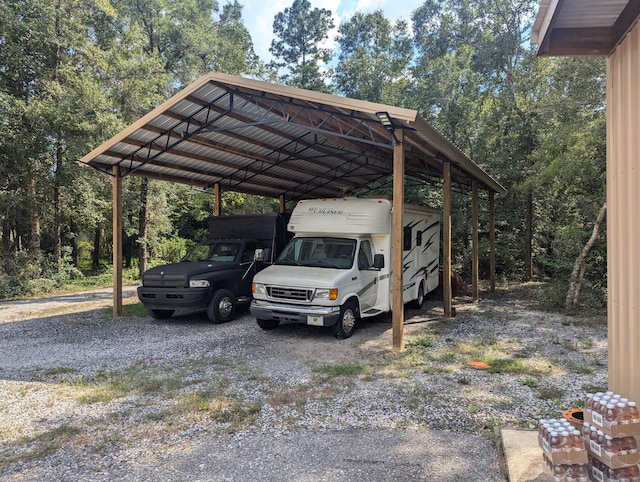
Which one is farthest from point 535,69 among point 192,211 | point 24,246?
point 24,246

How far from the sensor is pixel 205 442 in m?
3.97

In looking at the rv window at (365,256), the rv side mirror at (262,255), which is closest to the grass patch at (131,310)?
the rv side mirror at (262,255)

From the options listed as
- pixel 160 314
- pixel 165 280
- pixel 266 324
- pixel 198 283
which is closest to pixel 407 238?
pixel 266 324

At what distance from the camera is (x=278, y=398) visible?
502 centimetres

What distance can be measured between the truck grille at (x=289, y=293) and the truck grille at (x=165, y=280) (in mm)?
2345

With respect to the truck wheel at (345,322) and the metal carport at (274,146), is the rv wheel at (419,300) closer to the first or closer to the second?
the metal carport at (274,146)

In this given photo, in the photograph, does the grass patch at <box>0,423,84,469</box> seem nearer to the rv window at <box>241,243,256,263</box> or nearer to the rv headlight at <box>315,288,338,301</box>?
the rv headlight at <box>315,288,338,301</box>

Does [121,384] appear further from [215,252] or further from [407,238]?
[407,238]

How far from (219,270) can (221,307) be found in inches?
33.4

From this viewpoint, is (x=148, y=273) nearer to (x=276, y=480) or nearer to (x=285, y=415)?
(x=285, y=415)

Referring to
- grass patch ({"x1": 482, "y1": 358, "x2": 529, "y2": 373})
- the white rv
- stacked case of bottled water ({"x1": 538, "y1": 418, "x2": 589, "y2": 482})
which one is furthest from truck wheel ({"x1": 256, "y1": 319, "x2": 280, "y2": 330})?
stacked case of bottled water ({"x1": 538, "y1": 418, "x2": 589, "y2": 482})

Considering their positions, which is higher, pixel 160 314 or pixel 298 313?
pixel 298 313

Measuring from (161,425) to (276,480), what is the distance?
168 centimetres

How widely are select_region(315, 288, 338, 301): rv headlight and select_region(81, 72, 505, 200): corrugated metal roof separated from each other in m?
2.68
